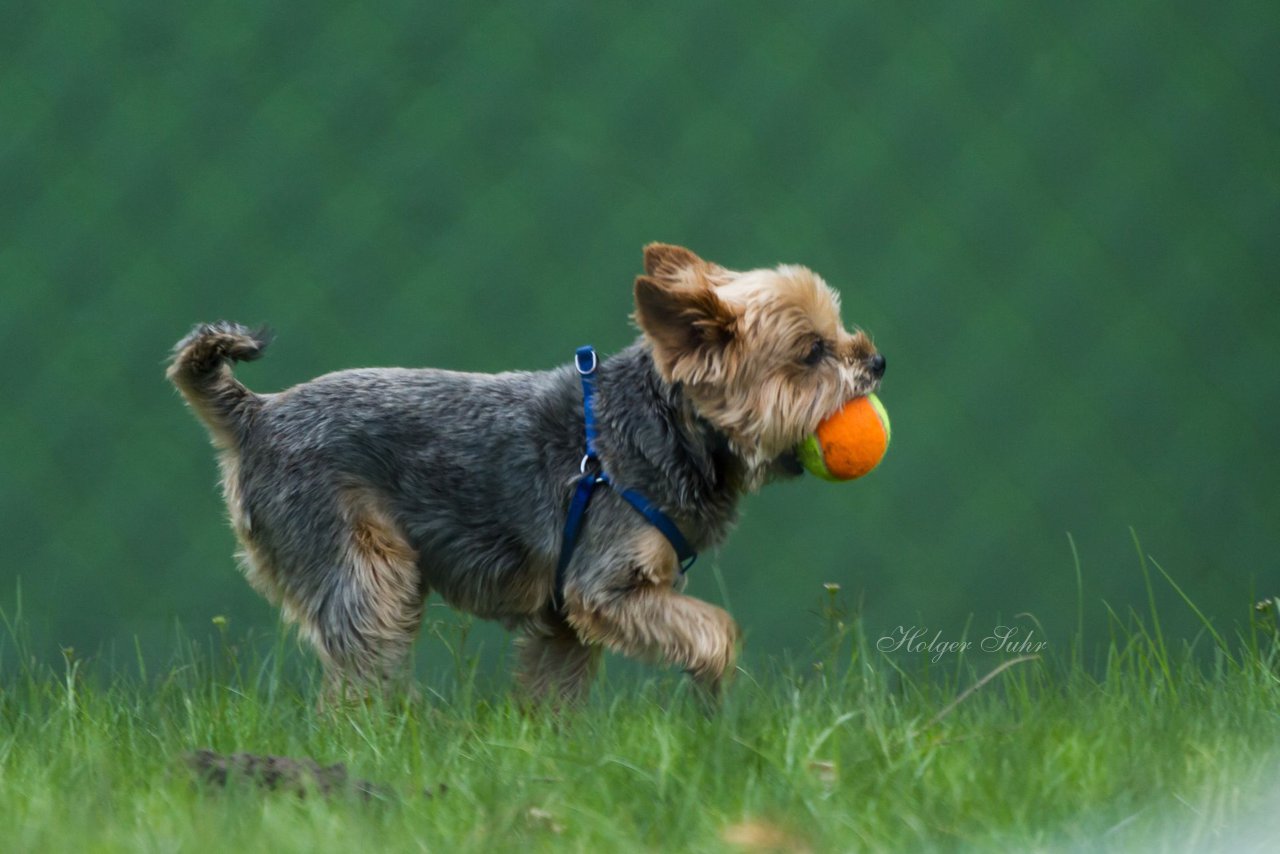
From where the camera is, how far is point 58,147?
4.55 metres

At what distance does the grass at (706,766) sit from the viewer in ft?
8.14

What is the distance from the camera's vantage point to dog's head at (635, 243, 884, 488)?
146 inches

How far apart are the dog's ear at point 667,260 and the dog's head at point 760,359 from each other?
8.2 inches

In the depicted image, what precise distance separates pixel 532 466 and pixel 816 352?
78 cm

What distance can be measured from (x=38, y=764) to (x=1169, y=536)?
10.6 feet

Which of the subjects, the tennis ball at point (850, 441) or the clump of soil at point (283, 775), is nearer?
the clump of soil at point (283, 775)

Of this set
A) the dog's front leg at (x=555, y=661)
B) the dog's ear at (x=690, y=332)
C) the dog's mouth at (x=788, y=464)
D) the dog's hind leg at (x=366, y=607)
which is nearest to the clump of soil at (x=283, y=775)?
the dog's hind leg at (x=366, y=607)

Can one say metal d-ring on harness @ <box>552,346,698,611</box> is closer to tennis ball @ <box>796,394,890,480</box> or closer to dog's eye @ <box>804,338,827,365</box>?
tennis ball @ <box>796,394,890,480</box>

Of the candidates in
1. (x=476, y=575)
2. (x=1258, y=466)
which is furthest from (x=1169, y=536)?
(x=476, y=575)

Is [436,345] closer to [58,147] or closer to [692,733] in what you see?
[58,147]

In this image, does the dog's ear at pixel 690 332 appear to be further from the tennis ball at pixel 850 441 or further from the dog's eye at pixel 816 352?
the tennis ball at pixel 850 441

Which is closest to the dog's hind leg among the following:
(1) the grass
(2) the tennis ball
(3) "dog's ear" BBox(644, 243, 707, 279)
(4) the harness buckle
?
(1) the grass

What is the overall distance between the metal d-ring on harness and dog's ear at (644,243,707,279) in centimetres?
30

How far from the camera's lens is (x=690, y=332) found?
371 centimetres
